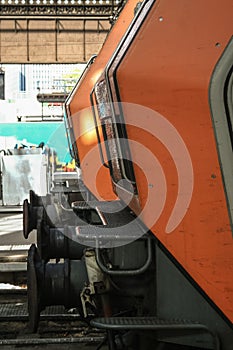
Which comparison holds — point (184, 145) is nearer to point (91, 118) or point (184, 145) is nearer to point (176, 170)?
point (176, 170)

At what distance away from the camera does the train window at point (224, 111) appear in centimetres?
245

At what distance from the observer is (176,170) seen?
8.47 ft

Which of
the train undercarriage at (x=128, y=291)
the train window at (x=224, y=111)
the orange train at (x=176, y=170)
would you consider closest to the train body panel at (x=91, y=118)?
the train undercarriage at (x=128, y=291)

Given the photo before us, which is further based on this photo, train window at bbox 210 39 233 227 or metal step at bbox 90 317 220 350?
metal step at bbox 90 317 220 350

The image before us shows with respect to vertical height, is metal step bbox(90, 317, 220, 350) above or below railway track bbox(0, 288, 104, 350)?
above

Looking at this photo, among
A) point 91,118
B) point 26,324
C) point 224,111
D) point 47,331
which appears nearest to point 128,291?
point 224,111

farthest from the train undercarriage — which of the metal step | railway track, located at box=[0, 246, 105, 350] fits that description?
railway track, located at box=[0, 246, 105, 350]

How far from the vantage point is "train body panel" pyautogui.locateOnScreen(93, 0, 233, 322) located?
2496 mm

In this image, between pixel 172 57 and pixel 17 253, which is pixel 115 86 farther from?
pixel 17 253

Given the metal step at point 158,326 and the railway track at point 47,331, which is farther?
the railway track at point 47,331

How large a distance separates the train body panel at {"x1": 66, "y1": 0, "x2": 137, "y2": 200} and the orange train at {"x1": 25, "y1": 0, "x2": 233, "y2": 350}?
3152 millimetres

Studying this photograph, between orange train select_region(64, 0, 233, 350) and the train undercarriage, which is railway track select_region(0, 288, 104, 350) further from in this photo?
orange train select_region(64, 0, 233, 350)

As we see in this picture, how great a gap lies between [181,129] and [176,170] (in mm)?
205

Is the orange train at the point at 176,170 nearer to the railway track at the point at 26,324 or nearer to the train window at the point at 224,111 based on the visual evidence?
the train window at the point at 224,111
